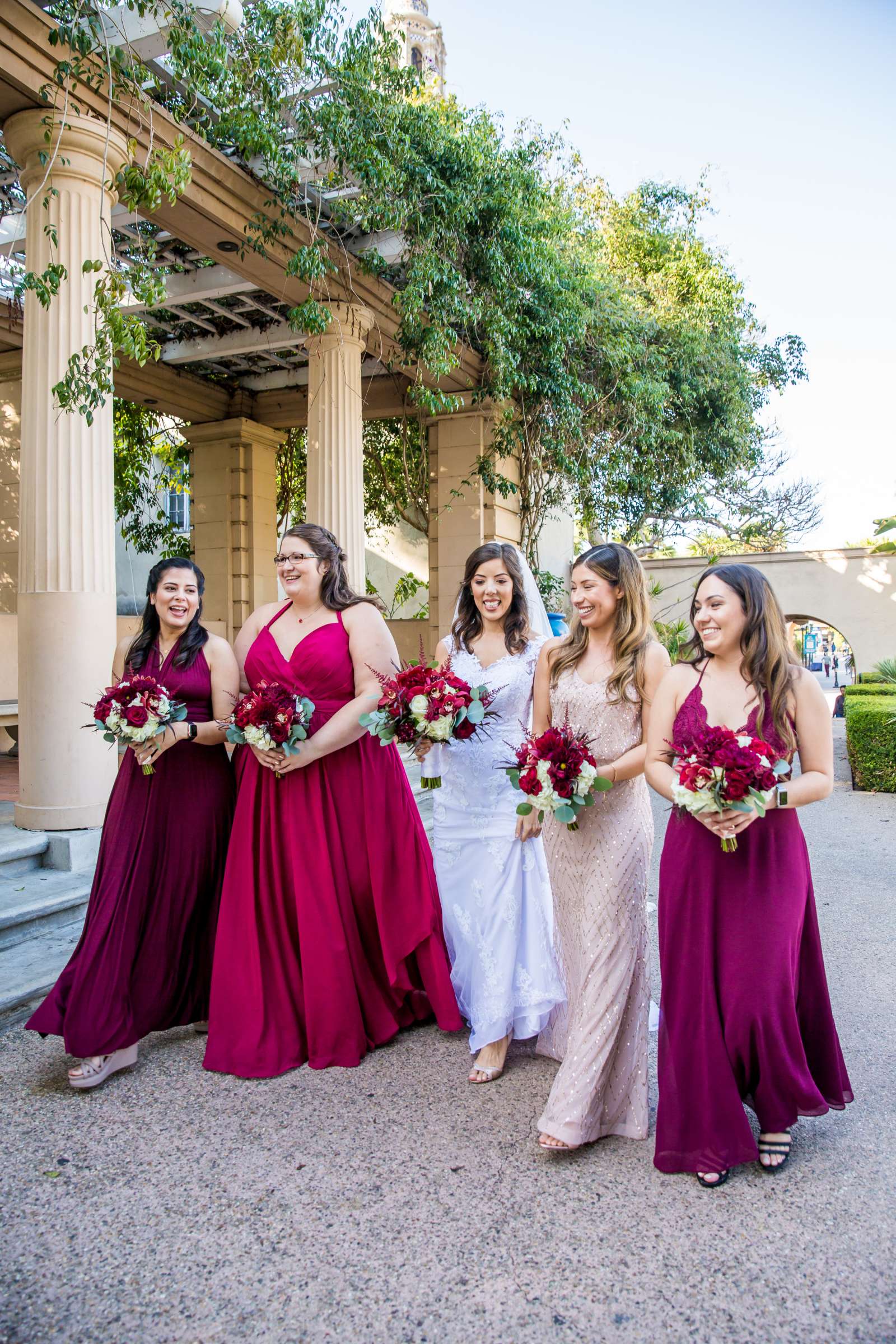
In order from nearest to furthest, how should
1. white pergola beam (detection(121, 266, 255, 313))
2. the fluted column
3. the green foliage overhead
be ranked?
the fluted column, the green foliage overhead, white pergola beam (detection(121, 266, 255, 313))

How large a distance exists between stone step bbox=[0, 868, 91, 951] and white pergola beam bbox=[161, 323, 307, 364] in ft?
25.3

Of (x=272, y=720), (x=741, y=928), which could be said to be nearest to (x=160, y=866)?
(x=272, y=720)

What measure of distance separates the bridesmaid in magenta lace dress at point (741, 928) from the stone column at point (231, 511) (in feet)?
37.5

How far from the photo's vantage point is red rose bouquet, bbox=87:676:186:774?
11.5 ft

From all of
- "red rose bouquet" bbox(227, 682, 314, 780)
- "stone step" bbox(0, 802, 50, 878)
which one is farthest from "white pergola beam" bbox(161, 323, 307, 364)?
"red rose bouquet" bbox(227, 682, 314, 780)

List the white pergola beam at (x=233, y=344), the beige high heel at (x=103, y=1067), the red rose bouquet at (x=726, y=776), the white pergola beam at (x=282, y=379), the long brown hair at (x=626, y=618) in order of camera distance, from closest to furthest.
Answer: the red rose bouquet at (x=726, y=776)
the long brown hair at (x=626, y=618)
the beige high heel at (x=103, y=1067)
the white pergola beam at (x=233, y=344)
the white pergola beam at (x=282, y=379)

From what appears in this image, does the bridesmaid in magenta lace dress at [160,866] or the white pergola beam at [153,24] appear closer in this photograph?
the bridesmaid in magenta lace dress at [160,866]

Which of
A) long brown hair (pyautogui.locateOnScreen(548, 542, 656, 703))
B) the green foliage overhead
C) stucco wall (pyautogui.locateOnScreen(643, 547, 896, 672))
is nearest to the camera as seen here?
long brown hair (pyautogui.locateOnScreen(548, 542, 656, 703))

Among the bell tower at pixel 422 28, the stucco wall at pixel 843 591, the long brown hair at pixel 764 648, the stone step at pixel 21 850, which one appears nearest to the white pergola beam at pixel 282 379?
the stone step at pixel 21 850

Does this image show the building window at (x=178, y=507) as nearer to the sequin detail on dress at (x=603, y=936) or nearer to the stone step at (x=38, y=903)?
the stone step at (x=38, y=903)

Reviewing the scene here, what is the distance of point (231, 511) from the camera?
13.7m

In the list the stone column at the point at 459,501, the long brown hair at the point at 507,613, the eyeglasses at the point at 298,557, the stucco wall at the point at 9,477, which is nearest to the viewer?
the eyeglasses at the point at 298,557

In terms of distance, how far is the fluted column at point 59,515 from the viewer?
5523 mm

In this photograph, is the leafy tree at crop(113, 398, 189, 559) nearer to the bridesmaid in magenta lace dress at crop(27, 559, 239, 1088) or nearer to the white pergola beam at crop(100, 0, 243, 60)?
the white pergola beam at crop(100, 0, 243, 60)
